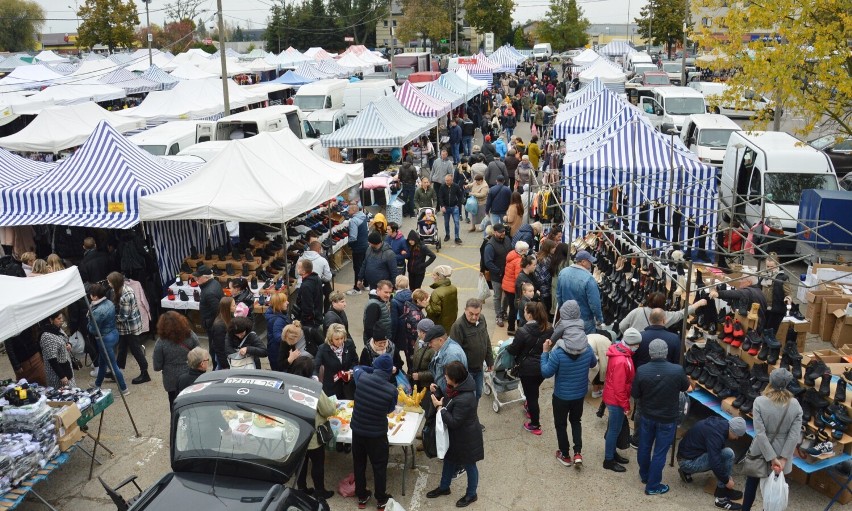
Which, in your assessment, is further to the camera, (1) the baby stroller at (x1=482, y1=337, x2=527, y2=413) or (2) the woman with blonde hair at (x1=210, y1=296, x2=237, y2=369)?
(1) the baby stroller at (x1=482, y1=337, x2=527, y2=413)

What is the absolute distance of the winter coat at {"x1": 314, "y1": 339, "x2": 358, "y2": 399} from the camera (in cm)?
685

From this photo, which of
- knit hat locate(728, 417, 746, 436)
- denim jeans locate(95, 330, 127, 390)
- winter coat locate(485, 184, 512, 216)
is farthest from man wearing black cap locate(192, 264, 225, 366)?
winter coat locate(485, 184, 512, 216)

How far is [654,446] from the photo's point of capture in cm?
660

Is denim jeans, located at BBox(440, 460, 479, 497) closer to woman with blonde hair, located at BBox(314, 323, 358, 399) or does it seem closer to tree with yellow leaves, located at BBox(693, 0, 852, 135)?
woman with blonde hair, located at BBox(314, 323, 358, 399)

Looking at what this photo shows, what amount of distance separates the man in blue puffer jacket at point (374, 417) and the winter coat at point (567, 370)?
4.98 feet

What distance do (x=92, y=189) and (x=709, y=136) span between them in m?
14.8

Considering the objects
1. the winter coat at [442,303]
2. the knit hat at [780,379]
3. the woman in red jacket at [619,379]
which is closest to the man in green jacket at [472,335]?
the winter coat at [442,303]

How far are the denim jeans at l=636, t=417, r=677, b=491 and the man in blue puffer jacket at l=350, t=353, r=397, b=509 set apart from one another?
7.44ft

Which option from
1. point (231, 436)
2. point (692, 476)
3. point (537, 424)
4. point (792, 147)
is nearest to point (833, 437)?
point (692, 476)

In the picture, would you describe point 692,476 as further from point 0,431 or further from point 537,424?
point 0,431

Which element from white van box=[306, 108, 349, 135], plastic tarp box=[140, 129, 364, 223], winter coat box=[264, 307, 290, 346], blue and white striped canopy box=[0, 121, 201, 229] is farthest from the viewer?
white van box=[306, 108, 349, 135]

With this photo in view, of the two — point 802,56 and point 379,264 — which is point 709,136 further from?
point 379,264

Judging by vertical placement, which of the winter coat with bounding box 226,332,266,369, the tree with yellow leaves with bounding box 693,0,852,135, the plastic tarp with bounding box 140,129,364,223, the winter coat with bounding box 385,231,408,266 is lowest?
the winter coat with bounding box 226,332,266,369

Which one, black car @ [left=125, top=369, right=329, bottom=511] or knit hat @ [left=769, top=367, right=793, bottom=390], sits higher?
knit hat @ [left=769, top=367, right=793, bottom=390]
